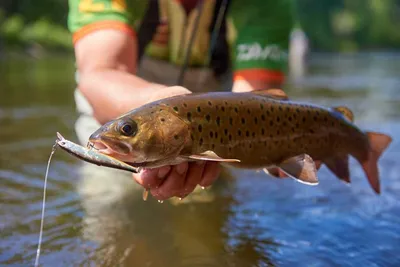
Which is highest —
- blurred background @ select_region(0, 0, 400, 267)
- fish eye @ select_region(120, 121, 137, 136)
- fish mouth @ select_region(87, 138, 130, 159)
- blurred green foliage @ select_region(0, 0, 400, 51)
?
Answer: fish eye @ select_region(120, 121, 137, 136)

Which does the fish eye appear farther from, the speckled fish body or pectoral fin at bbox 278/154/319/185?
pectoral fin at bbox 278/154/319/185

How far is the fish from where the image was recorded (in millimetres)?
1320

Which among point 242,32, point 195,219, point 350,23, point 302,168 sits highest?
point 242,32

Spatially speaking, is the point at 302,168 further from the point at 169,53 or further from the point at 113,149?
the point at 169,53

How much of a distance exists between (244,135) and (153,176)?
0.31 m

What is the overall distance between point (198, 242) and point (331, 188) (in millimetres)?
1090

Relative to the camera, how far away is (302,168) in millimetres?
1789

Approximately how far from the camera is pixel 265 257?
77.5 inches

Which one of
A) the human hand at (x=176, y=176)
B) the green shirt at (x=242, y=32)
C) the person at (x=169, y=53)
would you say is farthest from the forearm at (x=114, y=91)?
the green shirt at (x=242, y=32)

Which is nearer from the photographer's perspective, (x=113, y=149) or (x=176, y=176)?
(x=113, y=149)

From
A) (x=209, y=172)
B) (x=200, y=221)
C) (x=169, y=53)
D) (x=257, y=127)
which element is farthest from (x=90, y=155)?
(x=169, y=53)

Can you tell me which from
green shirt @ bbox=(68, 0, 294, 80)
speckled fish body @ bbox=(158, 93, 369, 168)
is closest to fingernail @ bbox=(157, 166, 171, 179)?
speckled fish body @ bbox=(158, 93, 369, 168)

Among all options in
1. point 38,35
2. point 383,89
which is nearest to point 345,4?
point 38,35

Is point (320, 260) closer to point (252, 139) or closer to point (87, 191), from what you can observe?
point (252, 139)
